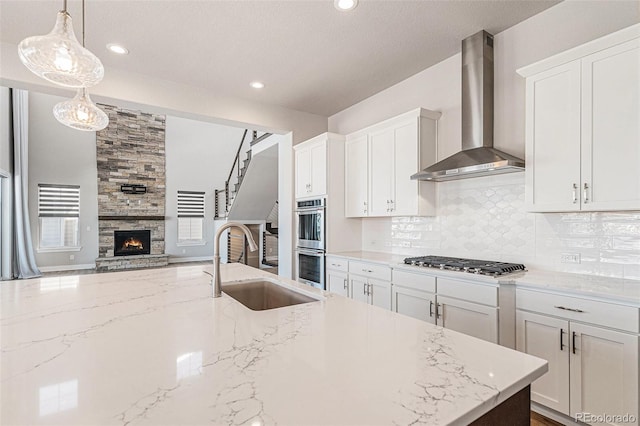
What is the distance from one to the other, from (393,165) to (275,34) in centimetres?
170

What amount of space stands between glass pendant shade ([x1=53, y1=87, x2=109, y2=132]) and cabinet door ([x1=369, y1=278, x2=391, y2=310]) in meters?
2.75

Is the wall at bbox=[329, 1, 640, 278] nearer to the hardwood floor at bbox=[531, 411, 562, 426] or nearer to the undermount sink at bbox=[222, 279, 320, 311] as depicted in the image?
the hardwood floor at bbox=[531, 411, 562, 426]

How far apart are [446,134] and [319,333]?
9.03 feet

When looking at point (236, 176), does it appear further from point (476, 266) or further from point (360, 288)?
point (476, 266)

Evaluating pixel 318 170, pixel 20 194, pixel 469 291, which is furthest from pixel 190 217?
pixel 469 291

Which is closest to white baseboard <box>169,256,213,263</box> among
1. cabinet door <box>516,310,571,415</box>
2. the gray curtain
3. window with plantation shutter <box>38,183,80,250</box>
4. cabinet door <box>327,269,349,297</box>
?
window with plantation shutter <box>38,183,80,250</box>

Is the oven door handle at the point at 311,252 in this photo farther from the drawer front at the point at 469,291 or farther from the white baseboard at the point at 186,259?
the white baseboard at the point at 186,259

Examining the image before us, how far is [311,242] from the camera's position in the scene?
4.14 metres

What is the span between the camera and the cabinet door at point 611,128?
1.83 meters

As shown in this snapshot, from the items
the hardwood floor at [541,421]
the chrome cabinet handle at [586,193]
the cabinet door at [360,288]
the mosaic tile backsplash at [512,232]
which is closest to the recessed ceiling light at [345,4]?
the mosaic tile backsplash at [512,232]

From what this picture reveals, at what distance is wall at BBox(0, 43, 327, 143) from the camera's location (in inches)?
116

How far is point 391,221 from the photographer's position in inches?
151

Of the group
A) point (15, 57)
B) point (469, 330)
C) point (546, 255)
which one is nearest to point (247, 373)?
point (469, 330)

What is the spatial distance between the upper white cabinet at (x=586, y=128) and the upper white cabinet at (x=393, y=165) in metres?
0.98
